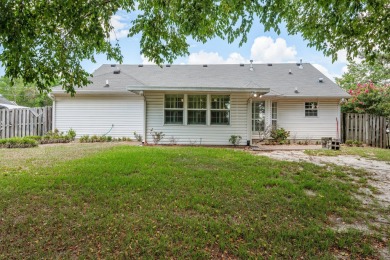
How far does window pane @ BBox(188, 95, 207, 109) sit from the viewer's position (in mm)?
11031

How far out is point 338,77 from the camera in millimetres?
23891

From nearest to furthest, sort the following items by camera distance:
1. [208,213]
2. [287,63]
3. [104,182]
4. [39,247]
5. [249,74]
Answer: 1. [39,247]
2. [208,213]
3. [104,182]
4. [249,74]
5. [287,63]

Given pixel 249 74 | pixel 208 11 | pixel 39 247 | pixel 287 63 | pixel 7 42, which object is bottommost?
pixel 39 247

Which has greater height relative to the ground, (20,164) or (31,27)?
(31,27)

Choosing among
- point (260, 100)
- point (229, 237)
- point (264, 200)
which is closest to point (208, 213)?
point (229, 237)

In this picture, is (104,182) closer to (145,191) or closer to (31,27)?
(145,191)

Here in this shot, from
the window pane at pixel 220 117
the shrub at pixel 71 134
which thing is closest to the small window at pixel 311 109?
the window pane at pixel 220 117

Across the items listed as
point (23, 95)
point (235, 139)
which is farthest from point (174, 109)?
point (23, 95)

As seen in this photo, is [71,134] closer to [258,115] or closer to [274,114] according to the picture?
[258,115]

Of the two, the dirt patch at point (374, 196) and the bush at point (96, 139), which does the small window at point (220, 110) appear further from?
the dirt patch at point (374, 196)

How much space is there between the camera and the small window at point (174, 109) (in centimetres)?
1106

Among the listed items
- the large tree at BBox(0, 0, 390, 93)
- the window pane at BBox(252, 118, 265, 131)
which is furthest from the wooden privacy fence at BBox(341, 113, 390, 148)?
the large tree at BBox(0, 0, 390, 93)

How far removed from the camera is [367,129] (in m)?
12.4

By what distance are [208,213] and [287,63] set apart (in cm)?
1664
